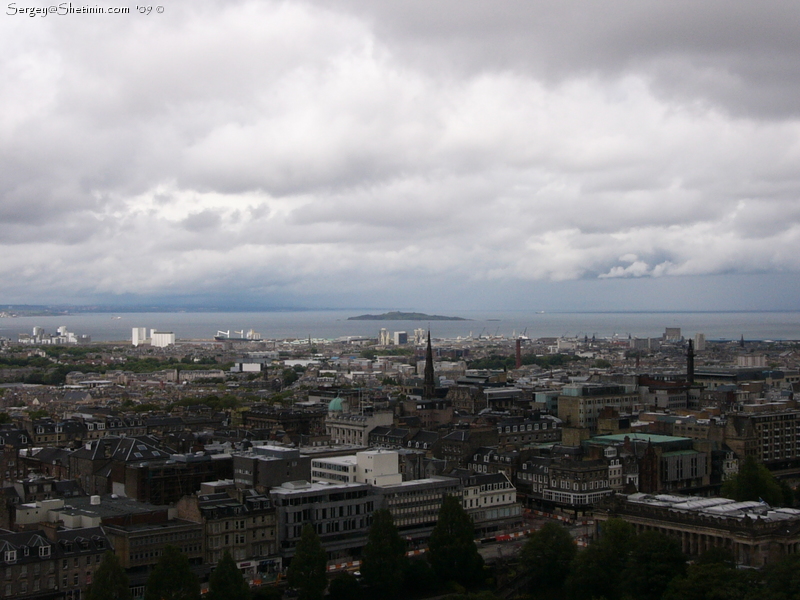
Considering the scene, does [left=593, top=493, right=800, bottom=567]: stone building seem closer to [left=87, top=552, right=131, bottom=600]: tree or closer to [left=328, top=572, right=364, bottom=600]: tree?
[left=328, top=572, right=364, bottom=600]: tree

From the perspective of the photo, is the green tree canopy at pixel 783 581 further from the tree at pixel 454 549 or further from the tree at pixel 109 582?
the tree at pixel 109 582

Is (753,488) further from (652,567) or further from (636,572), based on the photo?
(636,572)

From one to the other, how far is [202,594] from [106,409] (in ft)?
208

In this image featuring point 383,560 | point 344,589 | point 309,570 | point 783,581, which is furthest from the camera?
point 383,560

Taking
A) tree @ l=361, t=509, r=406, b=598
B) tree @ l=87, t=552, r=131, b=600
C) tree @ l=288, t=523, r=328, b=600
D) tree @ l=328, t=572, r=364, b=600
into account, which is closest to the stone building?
tree @ l=361, t=509, r=406, b=598

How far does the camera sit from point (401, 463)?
64.7 meters

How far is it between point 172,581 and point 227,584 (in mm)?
2277

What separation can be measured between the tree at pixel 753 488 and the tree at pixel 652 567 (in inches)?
707

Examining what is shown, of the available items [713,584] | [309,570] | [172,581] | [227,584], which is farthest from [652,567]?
[172,581]

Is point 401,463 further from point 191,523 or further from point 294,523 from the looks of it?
point 191,523

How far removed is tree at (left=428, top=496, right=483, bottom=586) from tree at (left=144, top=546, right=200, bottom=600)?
41.9ft

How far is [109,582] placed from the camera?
40.9 meters

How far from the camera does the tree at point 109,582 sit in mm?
40719

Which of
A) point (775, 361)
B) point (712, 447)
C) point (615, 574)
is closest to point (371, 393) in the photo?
point (712, 447)
